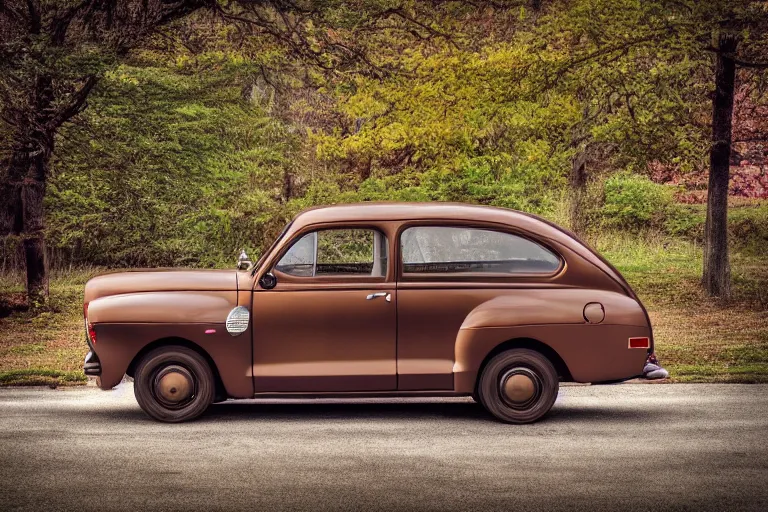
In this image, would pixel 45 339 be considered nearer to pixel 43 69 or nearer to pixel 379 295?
pixel 43 69

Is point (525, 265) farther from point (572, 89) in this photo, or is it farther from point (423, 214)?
point (572, 89)

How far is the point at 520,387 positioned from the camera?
8.32 metres

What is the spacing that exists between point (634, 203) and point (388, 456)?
20607mm

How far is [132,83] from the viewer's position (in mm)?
18266

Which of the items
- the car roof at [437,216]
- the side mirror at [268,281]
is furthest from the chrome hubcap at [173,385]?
the car roof at [437,216]

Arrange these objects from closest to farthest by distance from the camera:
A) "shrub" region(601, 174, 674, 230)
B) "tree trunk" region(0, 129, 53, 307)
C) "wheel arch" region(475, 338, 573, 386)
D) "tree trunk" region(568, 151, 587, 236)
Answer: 1. "wheel arch" region(475, 338, 573, 386)
2. "tree trunk" region(0, 129, 53, 307)
3. "tree trunk" region(568, 151, 587, 236)
4. "shrub" region(601, 174, 674, 230)

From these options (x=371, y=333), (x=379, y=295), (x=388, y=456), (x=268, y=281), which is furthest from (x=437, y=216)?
(x=388, y=456)

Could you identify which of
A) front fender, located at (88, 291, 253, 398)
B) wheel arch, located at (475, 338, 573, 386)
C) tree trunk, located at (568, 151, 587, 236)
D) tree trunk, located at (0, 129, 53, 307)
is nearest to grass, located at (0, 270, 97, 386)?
tree trunk, located at (0, 129, 53, 307)

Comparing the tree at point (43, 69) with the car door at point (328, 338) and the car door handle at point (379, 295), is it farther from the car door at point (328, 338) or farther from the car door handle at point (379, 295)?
the car door handle at point (379, 295)

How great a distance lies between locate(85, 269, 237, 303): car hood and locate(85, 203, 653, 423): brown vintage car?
34mm

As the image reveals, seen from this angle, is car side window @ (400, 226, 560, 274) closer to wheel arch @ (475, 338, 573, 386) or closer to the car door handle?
the car door handle

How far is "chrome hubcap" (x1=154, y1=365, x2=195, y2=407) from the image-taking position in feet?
27.3

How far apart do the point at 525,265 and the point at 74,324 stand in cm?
1045

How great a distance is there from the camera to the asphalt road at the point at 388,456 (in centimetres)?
618
